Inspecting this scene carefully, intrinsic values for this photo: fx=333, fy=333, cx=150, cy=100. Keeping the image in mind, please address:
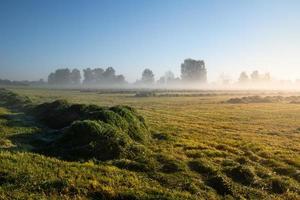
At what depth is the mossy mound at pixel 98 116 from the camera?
24500mm

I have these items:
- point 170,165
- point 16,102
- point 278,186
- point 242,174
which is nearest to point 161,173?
point 170,165

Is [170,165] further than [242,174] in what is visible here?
Yes

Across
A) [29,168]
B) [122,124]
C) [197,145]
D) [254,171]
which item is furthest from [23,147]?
[254,171]

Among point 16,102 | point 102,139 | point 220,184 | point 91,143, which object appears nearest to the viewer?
point 220,184

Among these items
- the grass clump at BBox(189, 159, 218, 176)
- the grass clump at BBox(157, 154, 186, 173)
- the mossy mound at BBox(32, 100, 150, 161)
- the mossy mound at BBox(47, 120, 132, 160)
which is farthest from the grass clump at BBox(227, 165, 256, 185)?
the mossy mound at BBox(47, 120, 132, 160)

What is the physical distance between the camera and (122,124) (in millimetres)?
24688

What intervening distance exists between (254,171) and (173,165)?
4296 millimetres

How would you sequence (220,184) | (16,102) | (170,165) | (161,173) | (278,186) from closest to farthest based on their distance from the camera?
(220,184)
(278,186)
(161,173)
(170,165)
(16,102)

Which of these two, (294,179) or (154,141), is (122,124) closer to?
(154,141)

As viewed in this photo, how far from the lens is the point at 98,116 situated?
2486 centimetres

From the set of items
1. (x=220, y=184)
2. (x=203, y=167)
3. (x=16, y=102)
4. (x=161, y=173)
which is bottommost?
(x=220, y=184)

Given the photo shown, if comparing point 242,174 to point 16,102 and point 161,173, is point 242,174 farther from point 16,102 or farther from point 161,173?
point 16,102

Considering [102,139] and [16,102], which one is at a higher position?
[16,102]

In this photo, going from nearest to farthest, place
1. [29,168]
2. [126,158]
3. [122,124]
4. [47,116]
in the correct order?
[29,168], [126,158], [122,124], [47,116]
